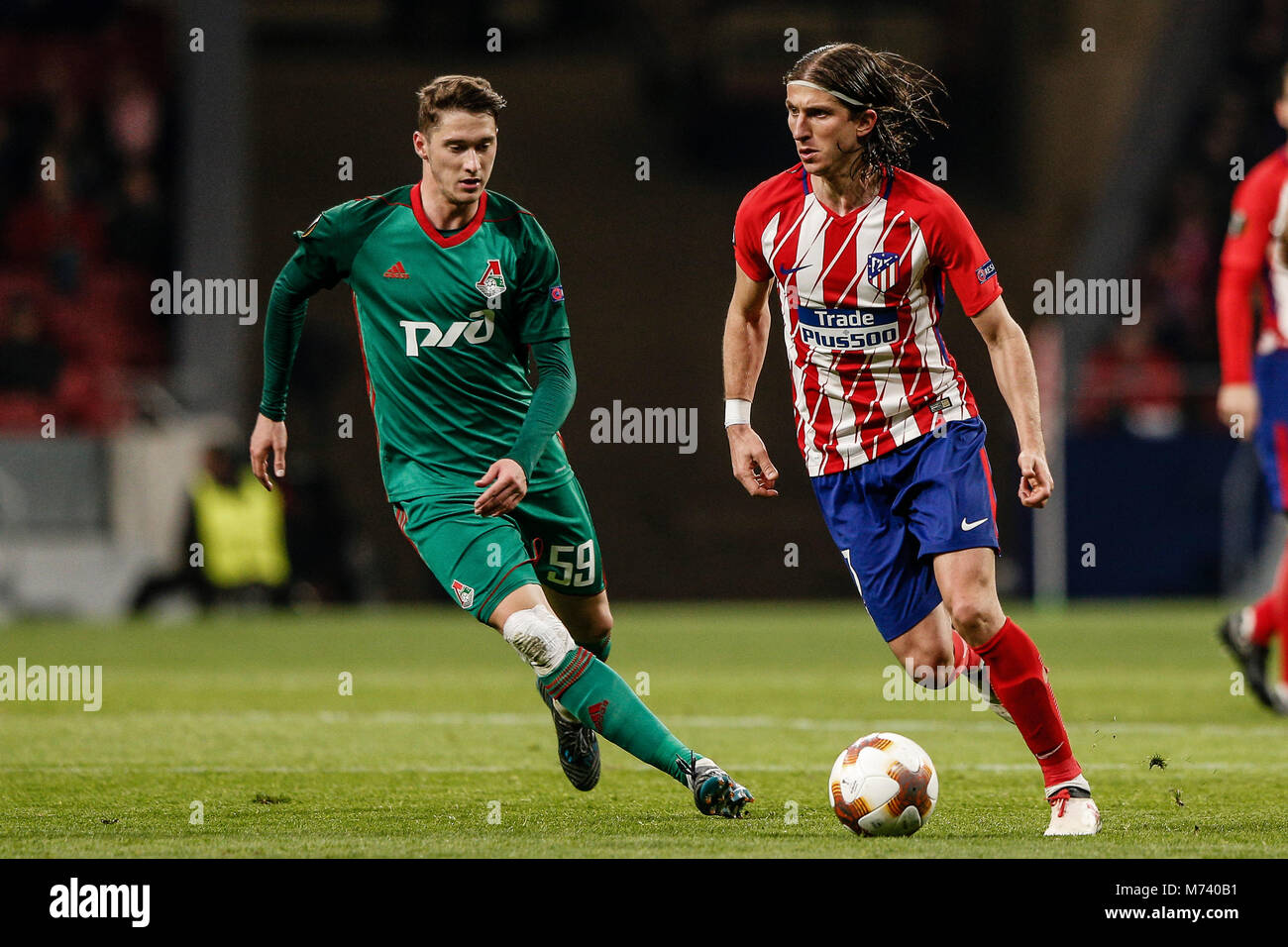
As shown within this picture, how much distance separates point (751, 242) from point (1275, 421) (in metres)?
3.42

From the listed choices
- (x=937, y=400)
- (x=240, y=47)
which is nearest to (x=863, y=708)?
(x=937, y=400)

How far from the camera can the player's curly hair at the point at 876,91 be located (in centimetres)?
545

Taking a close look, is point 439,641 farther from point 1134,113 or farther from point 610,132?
point 610,132

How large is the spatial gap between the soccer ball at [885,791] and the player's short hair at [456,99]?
2116mm

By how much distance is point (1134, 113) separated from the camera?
2070 centimetres

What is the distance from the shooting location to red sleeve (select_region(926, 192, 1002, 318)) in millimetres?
5402

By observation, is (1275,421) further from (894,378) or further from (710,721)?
(894,378)

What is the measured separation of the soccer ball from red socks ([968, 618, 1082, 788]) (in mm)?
296

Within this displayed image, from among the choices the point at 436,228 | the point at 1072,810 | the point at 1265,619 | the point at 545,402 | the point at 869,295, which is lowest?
the point at 1072,810

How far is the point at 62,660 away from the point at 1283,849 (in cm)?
856

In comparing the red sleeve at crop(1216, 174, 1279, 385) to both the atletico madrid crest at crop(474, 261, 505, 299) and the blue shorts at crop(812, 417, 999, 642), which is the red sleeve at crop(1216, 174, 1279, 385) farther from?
the atletico madrid crest at crop(474, 261, 505, 299)

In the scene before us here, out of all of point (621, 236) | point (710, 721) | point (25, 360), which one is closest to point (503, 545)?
point (710, 721)

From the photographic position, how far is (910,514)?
220 inches

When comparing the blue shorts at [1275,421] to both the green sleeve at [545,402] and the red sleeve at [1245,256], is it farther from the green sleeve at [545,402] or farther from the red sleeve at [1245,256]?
the green sleeve at [545,402]
